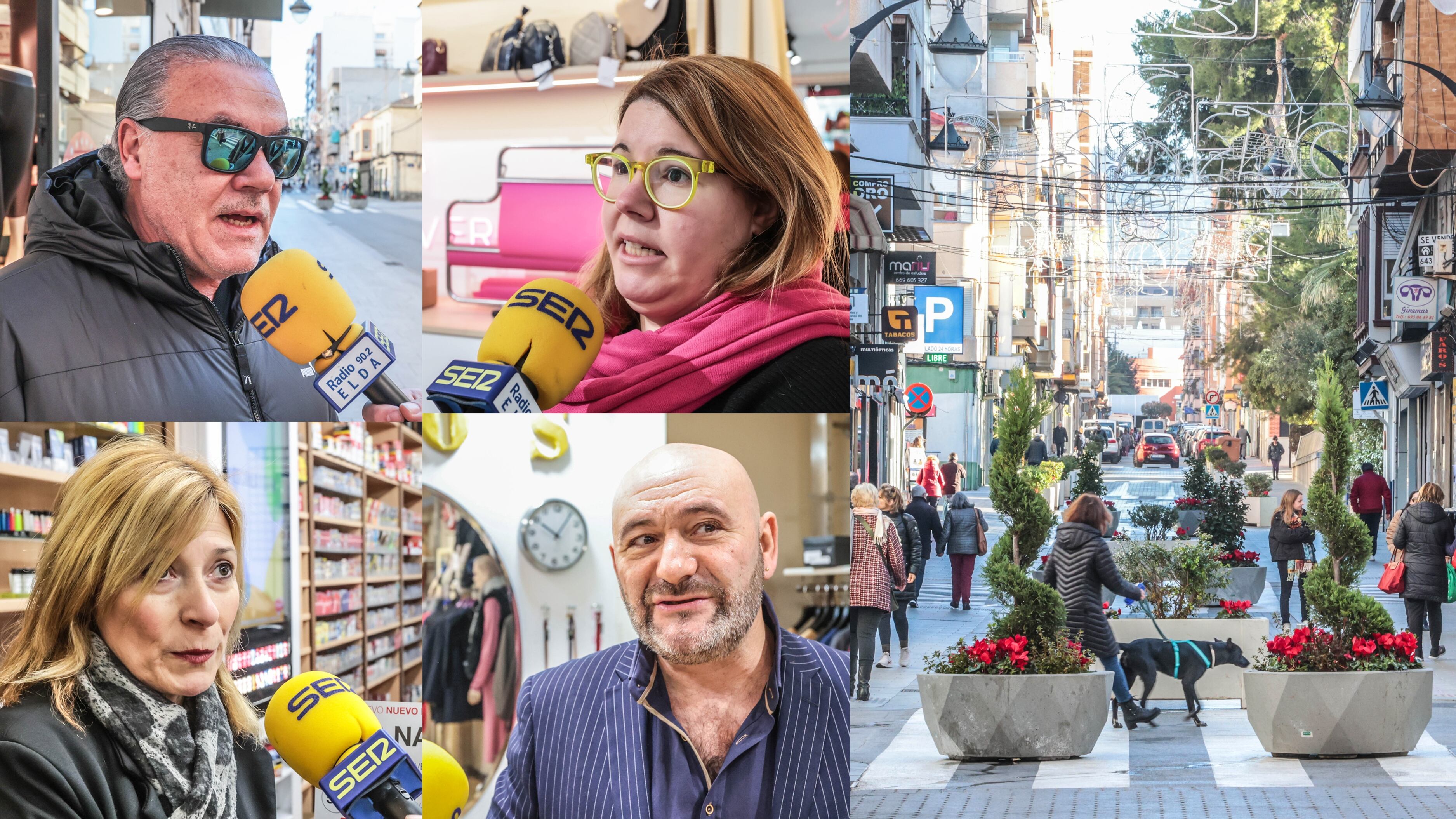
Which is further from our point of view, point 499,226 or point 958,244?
point 958,244

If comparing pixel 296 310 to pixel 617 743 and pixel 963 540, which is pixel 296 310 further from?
pixel 963 540

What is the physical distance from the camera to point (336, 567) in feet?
11.0

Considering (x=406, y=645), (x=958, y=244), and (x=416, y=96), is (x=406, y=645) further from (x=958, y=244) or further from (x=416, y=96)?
(x=958, y=244)

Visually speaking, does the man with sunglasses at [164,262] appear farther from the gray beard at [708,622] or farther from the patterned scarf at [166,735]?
the gray beard at [708,622]

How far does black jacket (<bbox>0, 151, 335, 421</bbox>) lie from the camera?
3.15m

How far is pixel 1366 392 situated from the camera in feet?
14.2

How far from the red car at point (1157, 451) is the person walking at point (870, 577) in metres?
0.85

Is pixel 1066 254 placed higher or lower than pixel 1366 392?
higher

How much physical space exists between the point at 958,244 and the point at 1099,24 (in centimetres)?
83

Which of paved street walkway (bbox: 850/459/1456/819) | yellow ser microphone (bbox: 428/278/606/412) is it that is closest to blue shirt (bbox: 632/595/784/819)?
yellow ser microphone (bbox: 428/278/606/412)

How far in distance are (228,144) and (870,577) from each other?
244 cm

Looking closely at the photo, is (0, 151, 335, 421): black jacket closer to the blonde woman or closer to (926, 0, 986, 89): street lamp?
the blonde woman

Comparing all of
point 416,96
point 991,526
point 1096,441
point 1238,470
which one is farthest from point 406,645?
point 1238,470

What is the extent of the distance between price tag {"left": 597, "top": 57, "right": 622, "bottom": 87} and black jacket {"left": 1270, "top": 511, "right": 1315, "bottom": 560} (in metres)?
2.69
